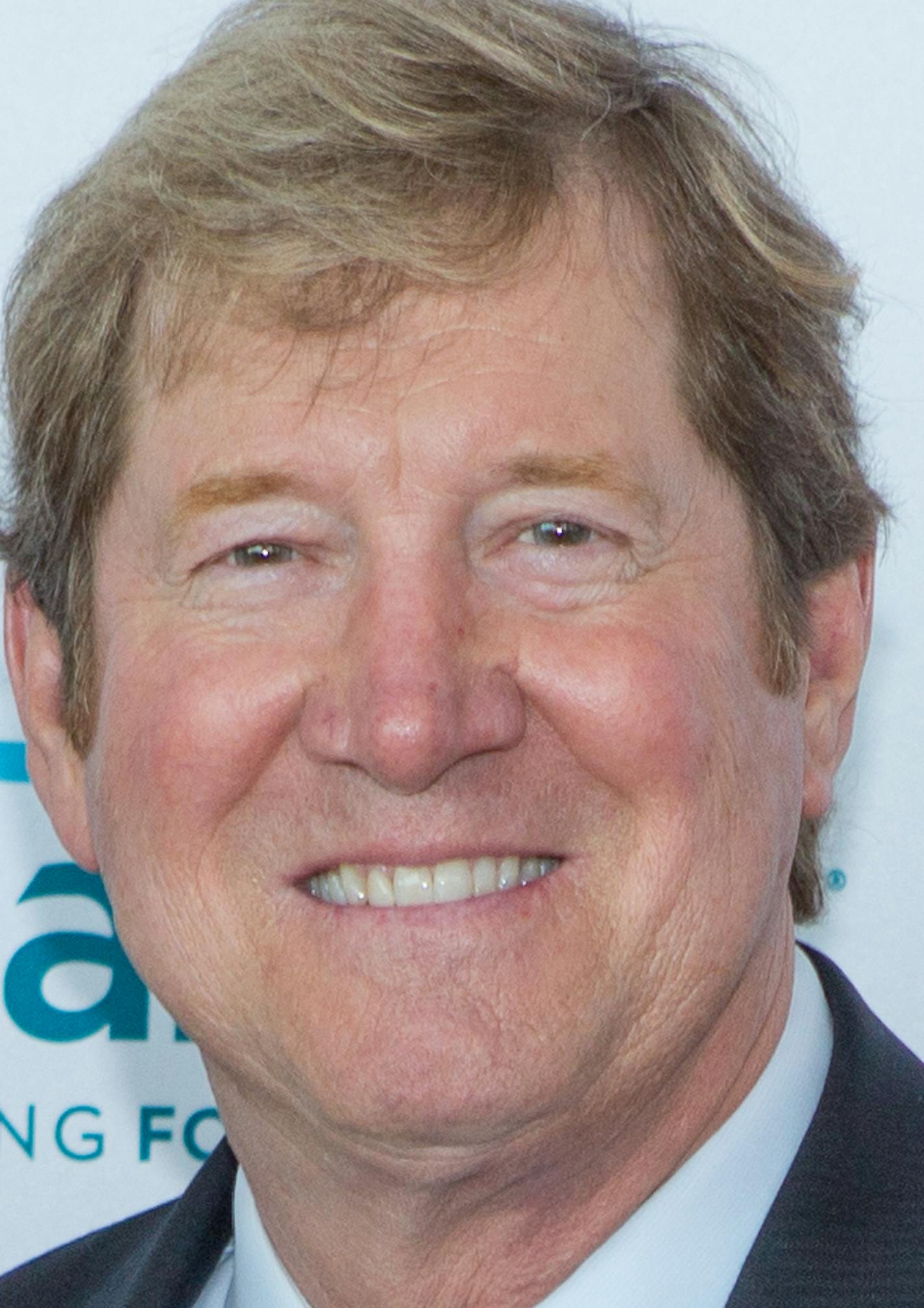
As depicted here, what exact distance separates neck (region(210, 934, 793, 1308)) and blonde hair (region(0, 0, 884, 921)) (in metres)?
0.42

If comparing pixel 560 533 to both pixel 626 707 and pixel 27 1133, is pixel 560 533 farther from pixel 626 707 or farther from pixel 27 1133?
pixel 27 1133

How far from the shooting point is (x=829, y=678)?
2.29 m

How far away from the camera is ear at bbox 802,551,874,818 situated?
2262 millimetres

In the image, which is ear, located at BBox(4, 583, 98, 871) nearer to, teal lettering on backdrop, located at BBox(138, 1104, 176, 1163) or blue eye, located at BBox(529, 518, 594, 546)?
blue eye, located at BBox(529, 518, 594, 546)

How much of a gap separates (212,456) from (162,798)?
12.9 inches

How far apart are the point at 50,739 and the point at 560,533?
0.69m

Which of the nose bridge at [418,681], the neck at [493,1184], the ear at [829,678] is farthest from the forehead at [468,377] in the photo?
the neck at [493,1184]

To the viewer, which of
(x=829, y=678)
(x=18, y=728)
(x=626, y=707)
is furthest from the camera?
(x=18, y=728)

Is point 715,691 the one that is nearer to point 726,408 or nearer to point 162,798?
point 726,408

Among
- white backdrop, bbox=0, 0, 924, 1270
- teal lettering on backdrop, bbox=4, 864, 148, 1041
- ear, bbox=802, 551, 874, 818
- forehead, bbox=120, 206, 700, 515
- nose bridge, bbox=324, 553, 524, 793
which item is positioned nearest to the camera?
nose bridge, bbox=324, 553, 524, 793

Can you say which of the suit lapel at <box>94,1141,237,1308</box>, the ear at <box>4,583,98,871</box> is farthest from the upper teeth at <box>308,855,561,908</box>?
the suit lapel at <box>94,1141,237,1308</box>

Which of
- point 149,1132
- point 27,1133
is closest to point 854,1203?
point 149,1132

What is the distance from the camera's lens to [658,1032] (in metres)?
2.02

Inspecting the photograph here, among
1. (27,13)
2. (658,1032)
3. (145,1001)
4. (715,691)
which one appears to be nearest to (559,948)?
(658,1032)
